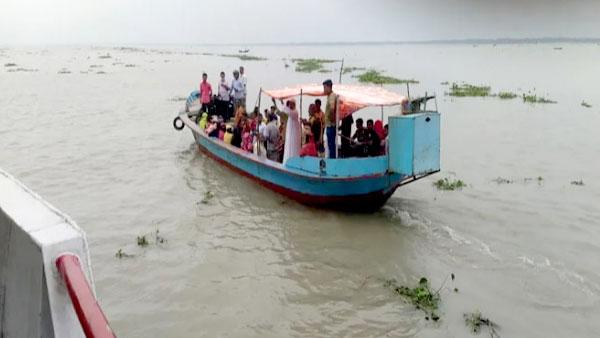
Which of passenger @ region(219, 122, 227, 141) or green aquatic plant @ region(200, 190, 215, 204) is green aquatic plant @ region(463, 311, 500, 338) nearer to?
green aquatic plant @ region(200, 190, 215, 204)

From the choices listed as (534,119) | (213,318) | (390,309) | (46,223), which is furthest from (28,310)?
(534,119)

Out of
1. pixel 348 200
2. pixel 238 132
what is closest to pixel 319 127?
pixel 348 200

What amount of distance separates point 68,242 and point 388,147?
21.8ft

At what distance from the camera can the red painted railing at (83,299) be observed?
5.36 ft

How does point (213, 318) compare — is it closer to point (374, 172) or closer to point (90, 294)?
point (374, 172)

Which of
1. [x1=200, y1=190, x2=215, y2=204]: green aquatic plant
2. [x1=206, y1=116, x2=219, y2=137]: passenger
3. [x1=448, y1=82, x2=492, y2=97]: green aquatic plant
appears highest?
[x1=206, y1=116, x2=219, y2=137]: passenger

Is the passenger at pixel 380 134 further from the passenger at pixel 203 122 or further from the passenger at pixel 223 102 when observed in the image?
the passenger at pixel 223 102

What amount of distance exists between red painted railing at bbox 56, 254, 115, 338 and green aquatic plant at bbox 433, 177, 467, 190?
967 cm

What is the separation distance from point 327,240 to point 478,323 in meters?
2.87

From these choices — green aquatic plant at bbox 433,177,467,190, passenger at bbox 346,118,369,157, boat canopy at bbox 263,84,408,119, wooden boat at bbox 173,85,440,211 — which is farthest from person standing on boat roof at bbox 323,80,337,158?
green aquatic plant at bbox 433,177,467,190

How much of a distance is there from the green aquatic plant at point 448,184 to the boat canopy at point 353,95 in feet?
7.74

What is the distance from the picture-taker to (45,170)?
12445 millimetres

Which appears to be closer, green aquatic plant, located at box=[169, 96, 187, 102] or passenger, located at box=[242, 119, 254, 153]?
passenger, located at box=[242, 119, 254, 153]

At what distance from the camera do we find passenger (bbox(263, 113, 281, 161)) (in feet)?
34.6
